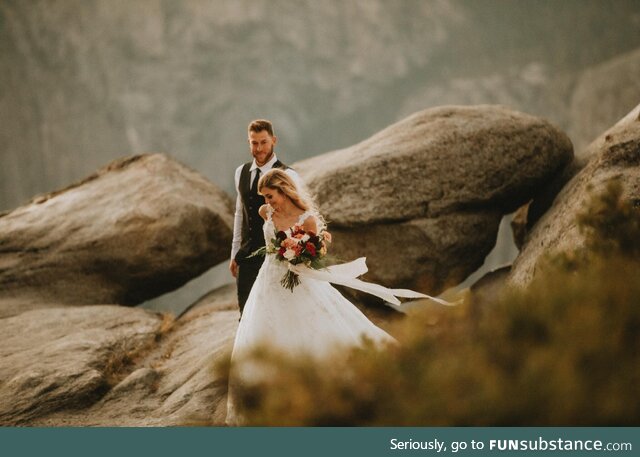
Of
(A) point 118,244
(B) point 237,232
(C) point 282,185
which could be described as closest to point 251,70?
(A) point 118,244

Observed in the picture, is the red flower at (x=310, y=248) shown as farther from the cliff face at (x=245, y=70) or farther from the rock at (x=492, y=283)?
the cliff face at (x=245, y=70)

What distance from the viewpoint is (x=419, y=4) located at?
145 ft

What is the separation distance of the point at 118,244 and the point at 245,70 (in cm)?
3884

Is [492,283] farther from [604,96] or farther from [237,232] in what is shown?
[604,96]

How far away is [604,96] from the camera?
32031 millimetres

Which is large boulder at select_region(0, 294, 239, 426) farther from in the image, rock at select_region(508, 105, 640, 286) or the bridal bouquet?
rock at select_region(508, 105, 640, 286)

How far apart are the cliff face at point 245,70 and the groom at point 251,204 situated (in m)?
35.3

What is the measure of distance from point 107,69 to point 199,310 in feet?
127

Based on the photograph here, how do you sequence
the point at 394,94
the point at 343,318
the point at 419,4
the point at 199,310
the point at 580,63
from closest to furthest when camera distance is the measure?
the point at 343,318 → the point at 199,310 → the point at 580,63 → the point at 419,4 → the point at 394,94

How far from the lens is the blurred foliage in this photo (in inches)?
72.8

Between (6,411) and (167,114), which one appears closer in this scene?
(6,411)

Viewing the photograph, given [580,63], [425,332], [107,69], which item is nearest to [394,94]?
[580,63]

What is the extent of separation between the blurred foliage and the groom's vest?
357 cm

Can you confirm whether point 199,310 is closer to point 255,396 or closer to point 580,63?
point 255,396
